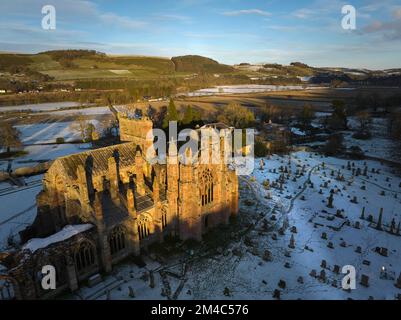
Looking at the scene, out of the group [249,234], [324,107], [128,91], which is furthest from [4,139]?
[324,107]

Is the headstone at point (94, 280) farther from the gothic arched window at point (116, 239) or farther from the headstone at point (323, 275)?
the headstone at point (323, 275)

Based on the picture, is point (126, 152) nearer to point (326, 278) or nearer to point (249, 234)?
point (249, 234)

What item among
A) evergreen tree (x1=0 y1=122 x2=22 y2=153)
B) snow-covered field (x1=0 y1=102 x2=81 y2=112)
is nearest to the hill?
snow-covered field (x1=0 y1=102 x2=81 y2=112)

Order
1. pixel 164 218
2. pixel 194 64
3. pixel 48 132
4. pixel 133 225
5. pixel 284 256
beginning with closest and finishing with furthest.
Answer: pixel 133 225, pixel 284 256, pixel 164 218, pixel 48 132, pixel 194 64

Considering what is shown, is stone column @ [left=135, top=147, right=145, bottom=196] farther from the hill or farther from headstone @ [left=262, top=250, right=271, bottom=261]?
the hill

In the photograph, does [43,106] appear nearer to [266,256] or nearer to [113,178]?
[113,178]

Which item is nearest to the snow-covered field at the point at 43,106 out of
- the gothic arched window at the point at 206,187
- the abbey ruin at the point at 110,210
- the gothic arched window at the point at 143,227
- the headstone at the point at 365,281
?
the abbey ruin at the point at 110,210

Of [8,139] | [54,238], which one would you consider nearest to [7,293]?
[54,238]
